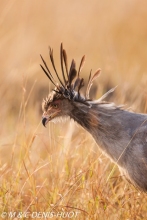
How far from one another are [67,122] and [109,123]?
320 centimetres

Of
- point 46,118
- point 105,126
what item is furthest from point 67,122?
point 105,126

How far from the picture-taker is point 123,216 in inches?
163

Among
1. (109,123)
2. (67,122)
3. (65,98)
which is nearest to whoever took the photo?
(109,123)

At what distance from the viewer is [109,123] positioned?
4.06m

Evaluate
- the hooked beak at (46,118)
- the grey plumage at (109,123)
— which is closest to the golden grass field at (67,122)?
the hooked beak at (46,118)

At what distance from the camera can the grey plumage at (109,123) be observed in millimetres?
3961

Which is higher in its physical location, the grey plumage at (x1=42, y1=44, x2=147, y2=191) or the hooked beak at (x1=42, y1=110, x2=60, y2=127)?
the hooked beak at (x1=42, y1=110, x2=60, y2=127)

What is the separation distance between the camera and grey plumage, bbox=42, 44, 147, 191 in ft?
13.0

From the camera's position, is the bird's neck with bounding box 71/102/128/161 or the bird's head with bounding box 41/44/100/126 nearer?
the bird's neck with bounding box 71/102/128/161

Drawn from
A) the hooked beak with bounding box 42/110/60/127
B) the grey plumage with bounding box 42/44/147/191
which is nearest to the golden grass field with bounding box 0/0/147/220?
the hooked beak with bounding box 42/110/60/127

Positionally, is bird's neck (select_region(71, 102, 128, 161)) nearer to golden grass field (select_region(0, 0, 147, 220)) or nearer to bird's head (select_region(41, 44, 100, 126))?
bird's head (select_region(41, 44, 100, 126))

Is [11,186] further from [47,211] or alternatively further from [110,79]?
[110,79]

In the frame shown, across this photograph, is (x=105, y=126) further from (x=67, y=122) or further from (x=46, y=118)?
(x=67, y=122)

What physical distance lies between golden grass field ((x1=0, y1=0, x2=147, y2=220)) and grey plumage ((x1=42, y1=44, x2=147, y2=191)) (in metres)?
0.25
